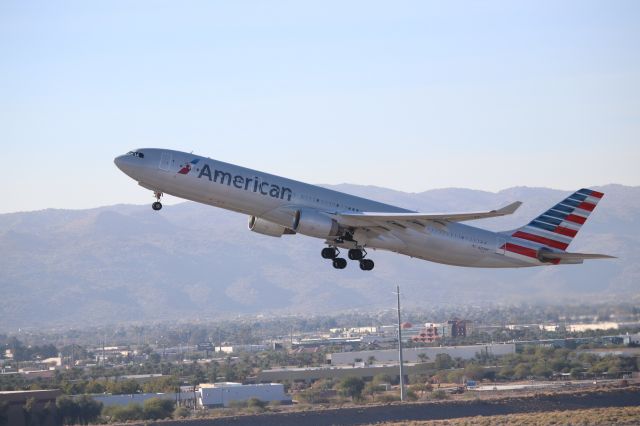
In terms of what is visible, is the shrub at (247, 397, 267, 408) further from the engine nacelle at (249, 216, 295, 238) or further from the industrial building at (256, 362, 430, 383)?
the engine nacelle at (249, 216, 295, 238)

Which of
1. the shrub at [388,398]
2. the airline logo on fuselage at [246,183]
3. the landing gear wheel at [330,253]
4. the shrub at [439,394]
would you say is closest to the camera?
the airline logo on fuselage at [246,183]

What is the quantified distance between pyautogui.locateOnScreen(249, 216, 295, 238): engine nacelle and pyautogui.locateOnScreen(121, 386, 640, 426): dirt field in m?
16.7

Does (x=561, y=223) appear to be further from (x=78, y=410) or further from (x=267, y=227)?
(x=78, y=410)

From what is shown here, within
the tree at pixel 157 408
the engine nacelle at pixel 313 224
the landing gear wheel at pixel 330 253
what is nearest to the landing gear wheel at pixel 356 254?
the landing gear wheel at pixel 330 253

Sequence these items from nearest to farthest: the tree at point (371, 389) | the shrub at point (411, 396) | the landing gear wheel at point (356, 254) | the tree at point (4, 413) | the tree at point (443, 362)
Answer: the landing gear wheel at point (356, 254) < the tree at point (4, 413) < the shrub at point (411, 396) < the tree at point (371, 389) < the tree at point (443, 362)

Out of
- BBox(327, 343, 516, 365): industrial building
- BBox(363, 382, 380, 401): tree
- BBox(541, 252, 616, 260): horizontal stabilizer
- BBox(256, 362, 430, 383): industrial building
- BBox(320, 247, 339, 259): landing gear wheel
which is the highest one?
BBox(320, 247, 339, 259): landing gear wheel

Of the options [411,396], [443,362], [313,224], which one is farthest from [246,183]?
[443,362]

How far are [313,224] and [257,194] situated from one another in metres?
3.13

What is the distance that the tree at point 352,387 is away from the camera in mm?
85062

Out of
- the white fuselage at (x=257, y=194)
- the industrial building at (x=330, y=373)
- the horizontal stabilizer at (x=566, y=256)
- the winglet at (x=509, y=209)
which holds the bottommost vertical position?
the industrial building at (x=330, y=373)

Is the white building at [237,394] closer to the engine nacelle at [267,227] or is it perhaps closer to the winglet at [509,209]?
the engine nacelle at [267,227]

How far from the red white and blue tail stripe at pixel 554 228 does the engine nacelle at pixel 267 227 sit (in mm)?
12474

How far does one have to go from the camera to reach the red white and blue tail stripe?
6106 centimetres

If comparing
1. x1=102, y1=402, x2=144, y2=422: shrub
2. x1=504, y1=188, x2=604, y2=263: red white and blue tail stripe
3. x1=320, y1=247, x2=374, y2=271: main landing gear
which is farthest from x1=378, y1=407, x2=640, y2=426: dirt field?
x1=102, y1=402, x2=144, y2=422: shrub
